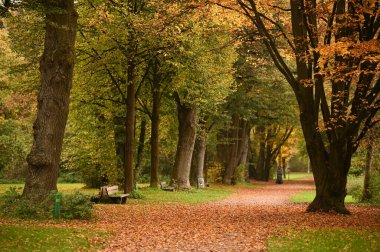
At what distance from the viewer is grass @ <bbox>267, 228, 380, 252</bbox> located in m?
9.42

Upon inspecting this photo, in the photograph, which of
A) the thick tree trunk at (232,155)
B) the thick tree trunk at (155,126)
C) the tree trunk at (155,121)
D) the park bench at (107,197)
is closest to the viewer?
the park bench at (107,197)

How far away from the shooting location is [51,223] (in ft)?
39.3

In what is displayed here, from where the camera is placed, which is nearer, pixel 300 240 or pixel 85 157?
pixel 300 240

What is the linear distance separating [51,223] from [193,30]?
11.2 metres

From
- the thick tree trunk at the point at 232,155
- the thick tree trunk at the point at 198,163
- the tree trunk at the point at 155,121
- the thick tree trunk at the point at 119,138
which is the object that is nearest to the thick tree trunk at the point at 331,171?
the tree trunk at the point at 155,121

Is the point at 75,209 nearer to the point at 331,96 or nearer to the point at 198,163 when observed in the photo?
the point at 331,96

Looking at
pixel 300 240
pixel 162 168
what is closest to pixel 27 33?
pixel 300 240

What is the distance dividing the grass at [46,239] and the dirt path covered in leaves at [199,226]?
0.49m

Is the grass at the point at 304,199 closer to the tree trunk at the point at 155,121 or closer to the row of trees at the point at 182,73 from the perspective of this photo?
the row of trees at the point at 182,73

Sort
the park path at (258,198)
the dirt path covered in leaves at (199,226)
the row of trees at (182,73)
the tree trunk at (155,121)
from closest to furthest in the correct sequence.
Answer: the dirt path covered in leaves at (199,226) < the row of trees at (182,73) < the park path at (258,198) < the tree trunk at (155,121)

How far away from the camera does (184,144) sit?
28.3m

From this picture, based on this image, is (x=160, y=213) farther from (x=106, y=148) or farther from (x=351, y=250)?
(x=106, y=148)

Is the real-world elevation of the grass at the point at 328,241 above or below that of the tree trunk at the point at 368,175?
below

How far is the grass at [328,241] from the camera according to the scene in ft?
30.9
